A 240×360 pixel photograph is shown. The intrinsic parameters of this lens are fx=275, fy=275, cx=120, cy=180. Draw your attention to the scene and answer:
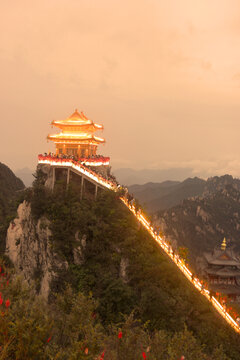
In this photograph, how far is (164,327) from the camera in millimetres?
20797

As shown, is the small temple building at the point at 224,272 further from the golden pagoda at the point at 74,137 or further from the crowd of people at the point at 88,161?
the golden pagoda at the point at 74,137

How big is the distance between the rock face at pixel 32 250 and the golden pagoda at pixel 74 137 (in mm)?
8852

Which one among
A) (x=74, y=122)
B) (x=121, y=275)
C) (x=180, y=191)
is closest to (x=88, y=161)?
(x=74, y=122)

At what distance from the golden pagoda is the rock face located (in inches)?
349

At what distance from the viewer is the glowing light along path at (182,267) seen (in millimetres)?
21641

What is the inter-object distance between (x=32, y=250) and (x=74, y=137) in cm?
1476

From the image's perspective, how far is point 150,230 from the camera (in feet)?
89.1

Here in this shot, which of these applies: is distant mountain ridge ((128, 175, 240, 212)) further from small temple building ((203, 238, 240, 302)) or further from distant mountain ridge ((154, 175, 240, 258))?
small temple building ((203, 238, 240, 302))

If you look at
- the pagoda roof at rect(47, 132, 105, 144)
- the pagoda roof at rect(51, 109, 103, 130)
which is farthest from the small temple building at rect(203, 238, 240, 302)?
the pagoda roof at rect(51, 109, 103, 130)

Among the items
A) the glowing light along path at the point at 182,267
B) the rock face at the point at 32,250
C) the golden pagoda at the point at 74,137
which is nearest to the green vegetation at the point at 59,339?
the glowing light along path at the point at 182,267

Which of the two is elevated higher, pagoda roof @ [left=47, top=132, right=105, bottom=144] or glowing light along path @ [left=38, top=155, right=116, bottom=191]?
pagoda roof @ [left=47, top=132, right=105, bottom=144]

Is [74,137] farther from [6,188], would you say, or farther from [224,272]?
[6,188]

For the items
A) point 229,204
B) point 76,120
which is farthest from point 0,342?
point 229,204

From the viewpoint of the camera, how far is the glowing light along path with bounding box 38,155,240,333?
22.1 m
